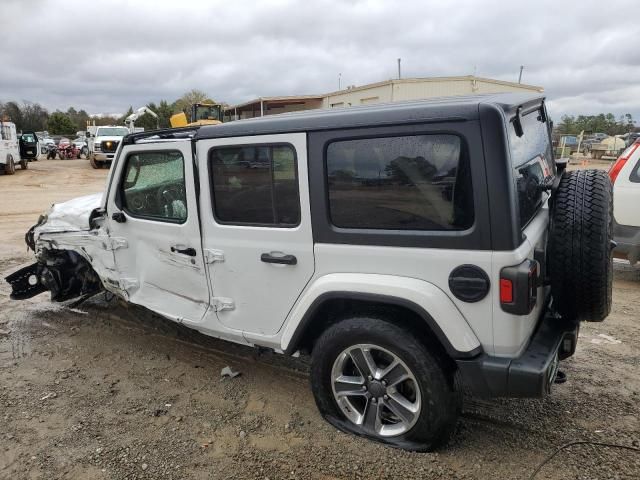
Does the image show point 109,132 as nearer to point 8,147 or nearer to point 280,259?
point 8,147

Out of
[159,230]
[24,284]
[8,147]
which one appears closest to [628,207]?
[159,230]

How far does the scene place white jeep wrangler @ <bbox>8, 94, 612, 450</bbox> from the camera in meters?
2.36

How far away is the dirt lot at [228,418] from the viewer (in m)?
2.74

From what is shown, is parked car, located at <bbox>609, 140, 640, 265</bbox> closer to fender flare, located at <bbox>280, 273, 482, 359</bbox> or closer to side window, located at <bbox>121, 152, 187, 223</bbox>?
fender flare, located at <bbox>280, 273, 482, 359</bbox>

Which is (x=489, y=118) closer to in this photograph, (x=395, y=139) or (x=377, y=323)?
(x=395, y=139)

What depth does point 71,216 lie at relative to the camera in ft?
14.4

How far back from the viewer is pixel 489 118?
226cm

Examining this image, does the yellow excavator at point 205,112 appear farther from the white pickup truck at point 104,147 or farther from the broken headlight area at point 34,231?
the broken headlight area at point 34,231

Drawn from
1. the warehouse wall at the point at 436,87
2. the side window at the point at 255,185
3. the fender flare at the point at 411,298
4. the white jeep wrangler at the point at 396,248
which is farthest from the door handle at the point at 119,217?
the warehouse wall at the point at 436,87

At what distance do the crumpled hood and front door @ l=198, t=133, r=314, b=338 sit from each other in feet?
5.36

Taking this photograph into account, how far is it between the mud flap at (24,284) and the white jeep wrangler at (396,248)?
2.18m

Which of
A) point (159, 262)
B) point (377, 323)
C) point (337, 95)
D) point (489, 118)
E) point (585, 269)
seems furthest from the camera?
point (337, 95)

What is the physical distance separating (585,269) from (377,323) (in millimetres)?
1079

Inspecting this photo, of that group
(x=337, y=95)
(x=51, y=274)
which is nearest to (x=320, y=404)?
(x=51, y=274)
